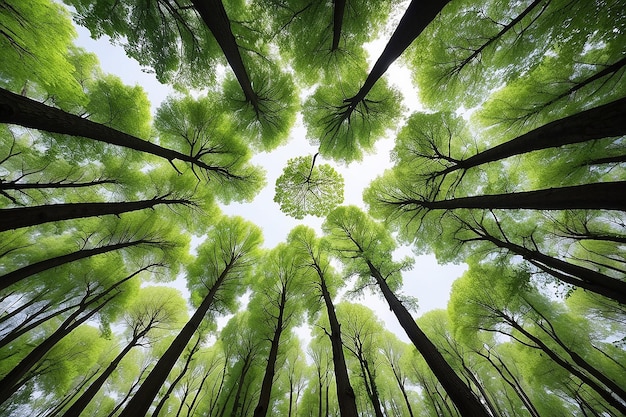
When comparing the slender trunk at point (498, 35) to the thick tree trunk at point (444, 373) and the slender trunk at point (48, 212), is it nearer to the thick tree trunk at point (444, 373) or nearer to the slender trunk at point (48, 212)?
the thick tree trunk at point (444, 373)

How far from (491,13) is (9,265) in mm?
20741

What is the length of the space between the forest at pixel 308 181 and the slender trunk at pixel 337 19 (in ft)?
0.36

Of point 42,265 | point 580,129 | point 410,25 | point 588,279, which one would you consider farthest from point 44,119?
point 588,279

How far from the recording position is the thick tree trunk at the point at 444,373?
3387 millimetres

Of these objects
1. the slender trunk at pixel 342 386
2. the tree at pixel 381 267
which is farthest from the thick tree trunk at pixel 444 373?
the slender trunk at pixel 342 386

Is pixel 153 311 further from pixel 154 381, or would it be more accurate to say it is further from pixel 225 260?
pixel 154 381

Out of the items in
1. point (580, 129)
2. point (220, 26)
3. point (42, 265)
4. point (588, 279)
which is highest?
point (220, 26)

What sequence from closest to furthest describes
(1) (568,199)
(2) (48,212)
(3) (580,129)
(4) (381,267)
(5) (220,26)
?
(3) (580,129) < (1) (568,199) < (2) (48,212) < (5) (220,26) < (4) (381,267)

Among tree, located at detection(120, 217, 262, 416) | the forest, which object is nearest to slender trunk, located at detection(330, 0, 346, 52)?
the forest

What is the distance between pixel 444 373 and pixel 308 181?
6.09 meters

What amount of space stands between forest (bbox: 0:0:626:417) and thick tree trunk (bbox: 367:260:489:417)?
0.15ft

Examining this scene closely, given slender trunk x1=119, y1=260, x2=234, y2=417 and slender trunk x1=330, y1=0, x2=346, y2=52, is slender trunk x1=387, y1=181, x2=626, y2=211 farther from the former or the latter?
slender trunk x1=119, y1=260, x2=234, y2=417

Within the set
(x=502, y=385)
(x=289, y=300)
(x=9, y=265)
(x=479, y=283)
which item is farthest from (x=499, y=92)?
(x=9, y=265)

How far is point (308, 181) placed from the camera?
744 centimetres
